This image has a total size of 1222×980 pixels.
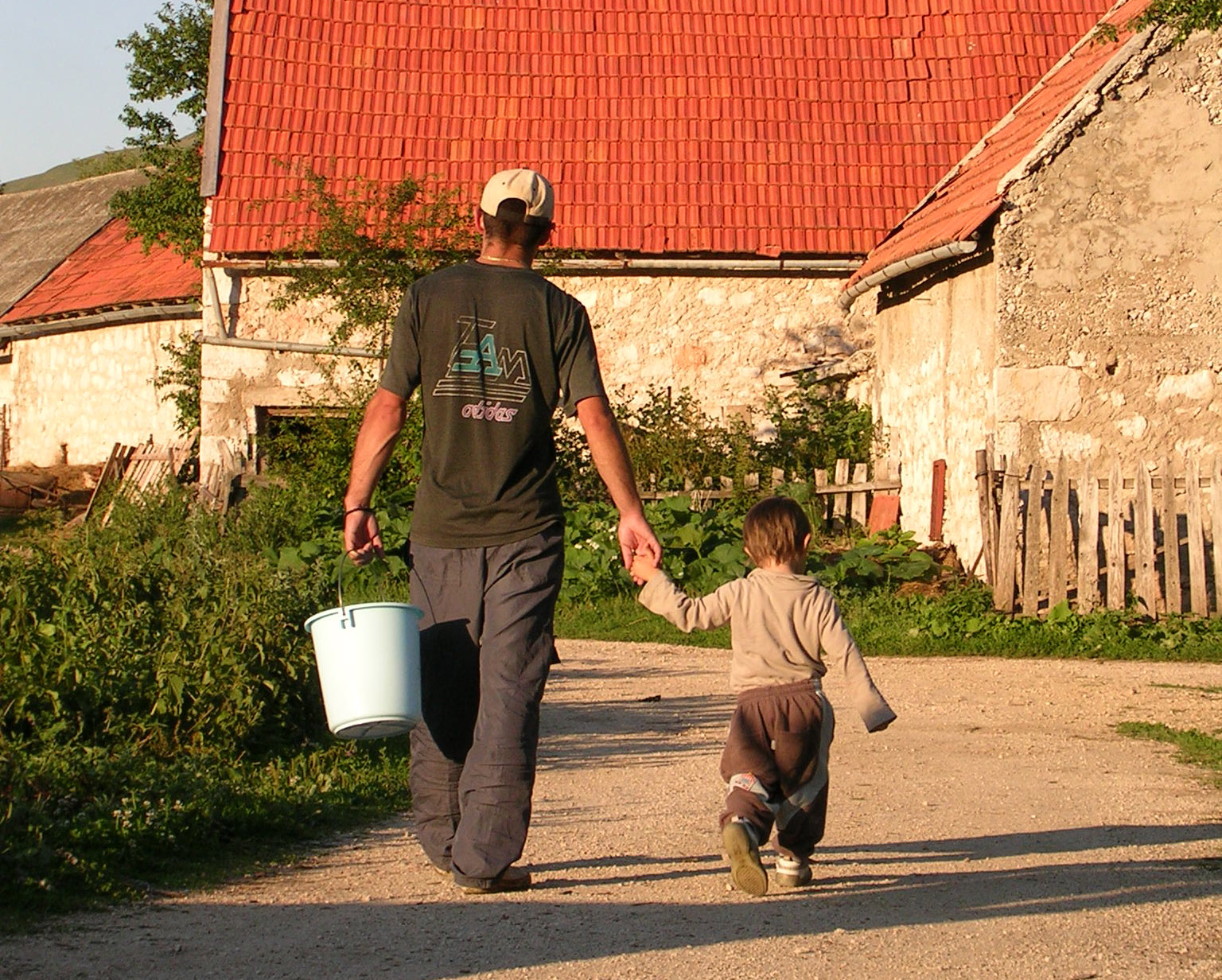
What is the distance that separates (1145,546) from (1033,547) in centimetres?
71

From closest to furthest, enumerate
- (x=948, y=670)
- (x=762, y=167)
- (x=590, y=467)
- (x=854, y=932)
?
(x=854, y=932)
(x=948, y=670)
(x=590, y=467)
(x=762, y=167)

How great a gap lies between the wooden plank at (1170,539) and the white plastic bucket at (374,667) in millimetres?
7526

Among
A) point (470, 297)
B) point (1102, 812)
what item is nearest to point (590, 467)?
point (1102, 812)

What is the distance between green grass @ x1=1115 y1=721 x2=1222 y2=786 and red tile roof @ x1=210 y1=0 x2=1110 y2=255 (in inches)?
361

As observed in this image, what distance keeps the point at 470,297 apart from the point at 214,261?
470 inches

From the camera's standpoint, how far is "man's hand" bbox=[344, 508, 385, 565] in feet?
14.7

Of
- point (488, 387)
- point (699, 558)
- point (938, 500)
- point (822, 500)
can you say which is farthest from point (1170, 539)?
point (488, 387)

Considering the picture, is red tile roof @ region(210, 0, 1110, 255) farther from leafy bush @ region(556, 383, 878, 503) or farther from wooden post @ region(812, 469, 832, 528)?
wooden post @ region(812, 469, 832, 528)

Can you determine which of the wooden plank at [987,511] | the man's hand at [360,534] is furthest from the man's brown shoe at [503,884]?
the wooden plank at [987,511]

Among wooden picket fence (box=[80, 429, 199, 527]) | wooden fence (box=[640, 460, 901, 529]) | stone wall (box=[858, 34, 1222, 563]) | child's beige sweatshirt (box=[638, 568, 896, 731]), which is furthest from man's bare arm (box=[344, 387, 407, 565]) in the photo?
wooden picket fence (box=[80, 429, 199, 527])

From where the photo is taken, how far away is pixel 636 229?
16203mm

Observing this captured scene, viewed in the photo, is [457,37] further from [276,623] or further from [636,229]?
[276,623]

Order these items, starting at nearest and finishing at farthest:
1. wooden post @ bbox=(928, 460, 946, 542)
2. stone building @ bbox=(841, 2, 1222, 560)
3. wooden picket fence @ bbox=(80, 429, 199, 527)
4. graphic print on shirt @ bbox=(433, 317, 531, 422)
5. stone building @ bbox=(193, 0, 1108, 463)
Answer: graphic print on shirt @ bbox=(433, 317, 531, 422) < stone building @ bbox=(841, 2, 1222, 560) < wooden post @ bbox=(928, 460, 946, 542) < wooden picket fence @ bbox=(80, 429, 199, 527) < stone building @ bbox=(193, 0, 1108, 463)

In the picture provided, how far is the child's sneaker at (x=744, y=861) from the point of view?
4277 mm
